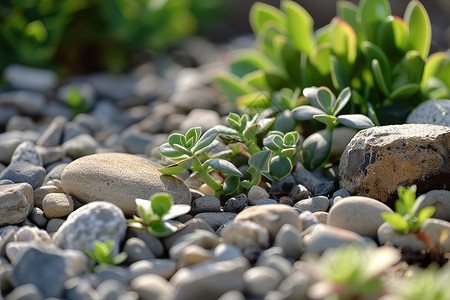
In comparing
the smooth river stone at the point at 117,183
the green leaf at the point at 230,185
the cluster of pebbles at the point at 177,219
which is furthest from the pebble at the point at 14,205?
the green leaf at the point at 230,185

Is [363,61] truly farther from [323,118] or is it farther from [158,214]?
[158,214]

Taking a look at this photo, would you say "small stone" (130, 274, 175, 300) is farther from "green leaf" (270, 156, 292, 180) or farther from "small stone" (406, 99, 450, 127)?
"small stone" (406, 99, 450, 127)

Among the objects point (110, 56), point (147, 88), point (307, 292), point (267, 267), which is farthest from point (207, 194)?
point (110, 56)

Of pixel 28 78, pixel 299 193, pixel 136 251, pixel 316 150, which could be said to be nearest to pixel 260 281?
pixel 136 251

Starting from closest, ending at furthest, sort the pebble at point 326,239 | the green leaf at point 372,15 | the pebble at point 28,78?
the pebble at point 326,239 < the green leaf at point 372,15 < the pebble at point 28,78

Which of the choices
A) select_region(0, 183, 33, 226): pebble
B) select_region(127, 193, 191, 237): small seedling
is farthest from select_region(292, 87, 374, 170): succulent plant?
select_region(0, 183, 33, 226): pebble

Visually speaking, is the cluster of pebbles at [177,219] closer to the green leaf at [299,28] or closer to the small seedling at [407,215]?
the small seedling at [407,215]
